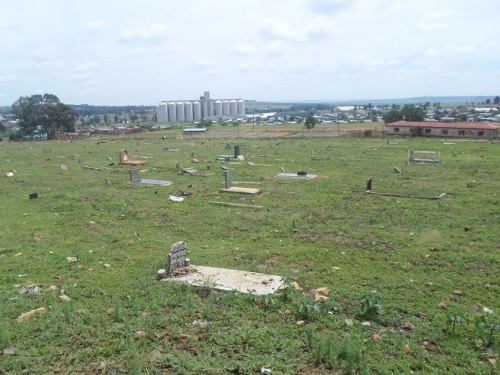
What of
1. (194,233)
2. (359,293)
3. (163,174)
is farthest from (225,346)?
(163,174)

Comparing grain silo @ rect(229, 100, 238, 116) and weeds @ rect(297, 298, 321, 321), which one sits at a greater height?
grain silo @ rect(229, 100, 238, 116)

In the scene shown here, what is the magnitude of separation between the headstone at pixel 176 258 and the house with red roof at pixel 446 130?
4002cm

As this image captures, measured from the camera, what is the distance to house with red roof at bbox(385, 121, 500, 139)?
136 feet

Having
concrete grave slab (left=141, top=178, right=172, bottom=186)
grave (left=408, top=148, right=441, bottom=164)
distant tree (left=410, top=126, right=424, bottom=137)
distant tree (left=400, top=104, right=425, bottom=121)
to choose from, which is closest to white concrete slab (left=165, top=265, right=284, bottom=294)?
concrete grave slab (left=141, top=178, right=172, bottom=186)

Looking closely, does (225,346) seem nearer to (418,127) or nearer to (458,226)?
(458,226)

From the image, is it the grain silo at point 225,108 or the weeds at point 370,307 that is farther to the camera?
the grain silo at point 225,108

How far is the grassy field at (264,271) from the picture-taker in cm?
501

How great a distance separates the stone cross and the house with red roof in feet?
131

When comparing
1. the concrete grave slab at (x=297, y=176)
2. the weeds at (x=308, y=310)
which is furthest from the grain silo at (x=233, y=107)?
the weeds at (x=308, y=310)

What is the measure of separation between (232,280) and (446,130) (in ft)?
138

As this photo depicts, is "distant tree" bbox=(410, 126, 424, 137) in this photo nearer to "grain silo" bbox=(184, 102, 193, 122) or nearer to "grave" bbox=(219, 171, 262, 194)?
"grave" bbox=(219, 171, 262, 194)

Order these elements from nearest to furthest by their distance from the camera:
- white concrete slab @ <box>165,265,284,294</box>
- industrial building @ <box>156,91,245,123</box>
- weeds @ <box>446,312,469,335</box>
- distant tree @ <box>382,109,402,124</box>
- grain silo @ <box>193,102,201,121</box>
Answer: weeds @ <box>446,312,469,335</box> < white concrete slab @ <box>165,265,284,294</box> < distant tree @ <box>382,109,402,124</box> < industrial building @ <box>156,91,245,123</box> < grain silo @ <box>193,102,201,121</box>

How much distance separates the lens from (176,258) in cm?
770

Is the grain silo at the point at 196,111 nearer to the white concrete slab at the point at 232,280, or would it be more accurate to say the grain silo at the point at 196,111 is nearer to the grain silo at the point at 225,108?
the grain silo at the point at 225,108
